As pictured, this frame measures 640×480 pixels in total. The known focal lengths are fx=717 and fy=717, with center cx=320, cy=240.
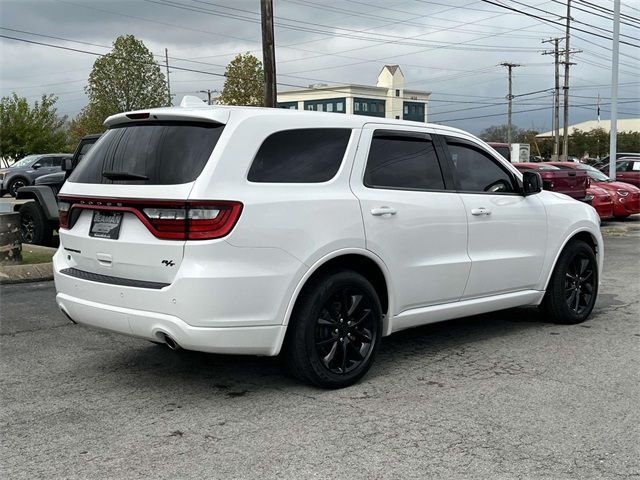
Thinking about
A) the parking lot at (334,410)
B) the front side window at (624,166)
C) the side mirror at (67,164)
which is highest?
the front side window at (624,166)

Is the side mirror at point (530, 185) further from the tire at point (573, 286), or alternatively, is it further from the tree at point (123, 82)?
the tree at point (123, 82)

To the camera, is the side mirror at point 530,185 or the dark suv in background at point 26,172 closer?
the side mirror at point 530,185

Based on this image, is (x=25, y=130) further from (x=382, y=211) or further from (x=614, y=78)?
(x=382, y=211)

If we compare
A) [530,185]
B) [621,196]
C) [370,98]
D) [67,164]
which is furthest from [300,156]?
[370,98]

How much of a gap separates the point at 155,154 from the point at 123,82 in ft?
175

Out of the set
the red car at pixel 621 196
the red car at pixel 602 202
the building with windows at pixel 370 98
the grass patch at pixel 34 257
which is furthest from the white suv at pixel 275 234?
the building with windows at pixel 370 98

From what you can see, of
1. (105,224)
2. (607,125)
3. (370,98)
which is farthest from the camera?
(607,125)

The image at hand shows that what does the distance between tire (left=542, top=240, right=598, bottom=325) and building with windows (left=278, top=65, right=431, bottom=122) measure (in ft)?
258

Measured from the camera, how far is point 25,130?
5056 centimetres

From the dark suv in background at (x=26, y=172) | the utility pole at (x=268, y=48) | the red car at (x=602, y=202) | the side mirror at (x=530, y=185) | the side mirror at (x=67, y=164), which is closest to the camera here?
the side mirror at (x=530, y=185)

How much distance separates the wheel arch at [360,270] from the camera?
450cm

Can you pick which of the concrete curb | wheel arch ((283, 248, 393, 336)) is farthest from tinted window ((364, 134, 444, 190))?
the concrete curb

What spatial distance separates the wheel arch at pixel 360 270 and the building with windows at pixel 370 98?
8037 cm

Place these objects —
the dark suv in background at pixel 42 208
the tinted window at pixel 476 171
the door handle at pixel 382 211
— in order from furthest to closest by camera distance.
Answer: the dark suv in background at pixel 42 208 → the tinted window at pixel 476 171 → the door handle at pixel 382 211
